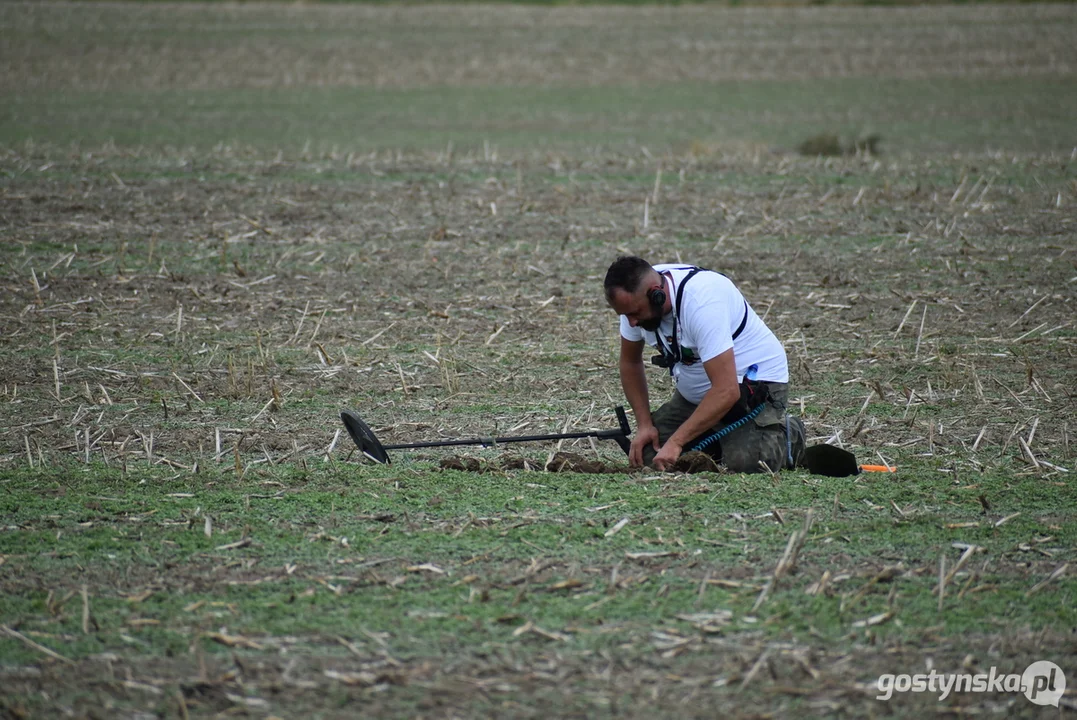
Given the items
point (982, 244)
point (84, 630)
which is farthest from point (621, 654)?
point (982, 244)

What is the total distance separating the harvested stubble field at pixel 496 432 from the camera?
435 cm

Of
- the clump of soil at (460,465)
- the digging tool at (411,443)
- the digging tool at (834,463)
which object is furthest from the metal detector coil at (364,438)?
the digging tool at (834,463)

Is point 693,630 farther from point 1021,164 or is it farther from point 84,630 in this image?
point 1021,164

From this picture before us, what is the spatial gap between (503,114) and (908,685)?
21379 mm

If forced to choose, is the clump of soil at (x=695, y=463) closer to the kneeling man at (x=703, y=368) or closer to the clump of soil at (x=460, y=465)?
the kneeling man at (x=703, y=368)

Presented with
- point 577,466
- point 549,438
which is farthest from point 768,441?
point 549,438

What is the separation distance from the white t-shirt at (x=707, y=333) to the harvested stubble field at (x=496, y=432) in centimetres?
68

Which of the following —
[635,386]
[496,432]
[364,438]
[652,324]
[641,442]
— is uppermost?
[652,324]

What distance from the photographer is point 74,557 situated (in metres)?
5.26

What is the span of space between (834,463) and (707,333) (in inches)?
42.2

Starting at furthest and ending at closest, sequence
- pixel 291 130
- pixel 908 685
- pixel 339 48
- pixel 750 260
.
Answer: pixel 339 48 < pixel 291 130 < pixel 750 260 < pixel 908 685

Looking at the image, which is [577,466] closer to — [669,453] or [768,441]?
[669,453]

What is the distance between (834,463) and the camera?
254 inches

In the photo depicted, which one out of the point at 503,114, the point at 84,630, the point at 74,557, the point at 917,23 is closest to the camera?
the point at 84,630
